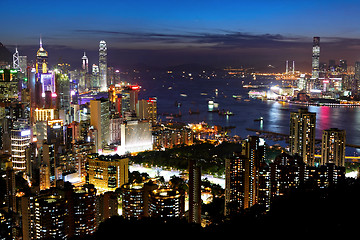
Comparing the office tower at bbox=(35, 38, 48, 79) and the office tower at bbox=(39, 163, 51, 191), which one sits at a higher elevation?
the office tower at bbox=(35, 38, 48, 79)

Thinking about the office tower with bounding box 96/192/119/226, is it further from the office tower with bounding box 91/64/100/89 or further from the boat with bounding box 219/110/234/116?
the office tower with bounding box 91/64/100/89

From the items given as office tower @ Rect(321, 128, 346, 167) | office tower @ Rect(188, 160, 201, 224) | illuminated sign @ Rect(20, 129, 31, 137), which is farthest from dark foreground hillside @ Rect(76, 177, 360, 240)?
illuminated sign @ Rect(20, 129, 31, 137)

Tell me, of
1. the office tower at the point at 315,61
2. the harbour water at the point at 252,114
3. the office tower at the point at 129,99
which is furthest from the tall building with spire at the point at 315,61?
the office tower at the point at 129,99

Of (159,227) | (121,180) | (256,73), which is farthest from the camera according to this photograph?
(256,73)

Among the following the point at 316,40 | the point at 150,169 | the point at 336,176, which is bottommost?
the point at 150,169

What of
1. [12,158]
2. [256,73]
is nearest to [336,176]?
[12,158]

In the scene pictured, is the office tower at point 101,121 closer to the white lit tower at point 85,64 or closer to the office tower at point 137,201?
the office tower at point 137,201

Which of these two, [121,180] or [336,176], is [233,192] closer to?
[336,176]
